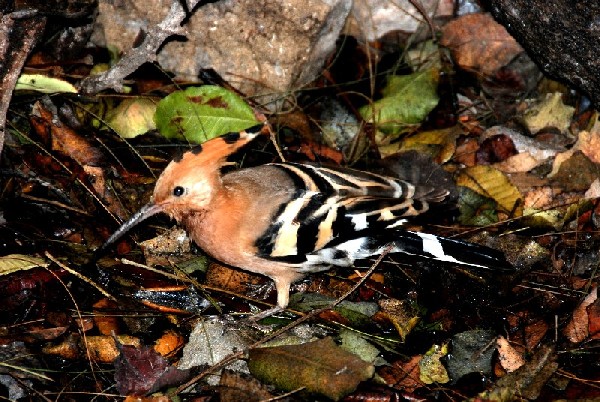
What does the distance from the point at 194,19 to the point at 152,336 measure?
5.71ft

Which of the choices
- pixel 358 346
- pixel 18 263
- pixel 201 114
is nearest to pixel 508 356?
pixel 358 346

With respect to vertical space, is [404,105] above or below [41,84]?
below

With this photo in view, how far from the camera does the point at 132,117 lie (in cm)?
434

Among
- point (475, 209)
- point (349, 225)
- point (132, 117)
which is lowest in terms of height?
point (475, 209)

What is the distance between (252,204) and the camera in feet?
12.6

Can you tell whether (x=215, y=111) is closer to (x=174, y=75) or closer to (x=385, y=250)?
(x=174, y=75)

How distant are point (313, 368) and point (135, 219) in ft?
3.61

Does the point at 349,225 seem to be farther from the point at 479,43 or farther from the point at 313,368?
the point at 479,43

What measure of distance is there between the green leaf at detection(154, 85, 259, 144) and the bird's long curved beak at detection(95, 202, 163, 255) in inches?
22.6

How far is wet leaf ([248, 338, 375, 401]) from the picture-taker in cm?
315

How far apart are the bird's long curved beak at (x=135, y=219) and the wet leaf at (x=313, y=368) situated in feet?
2.69

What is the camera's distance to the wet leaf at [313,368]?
10.3ft

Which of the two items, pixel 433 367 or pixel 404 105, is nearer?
pixel 433 367

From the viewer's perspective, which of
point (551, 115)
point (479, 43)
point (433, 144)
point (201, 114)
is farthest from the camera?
point (479, 43)
